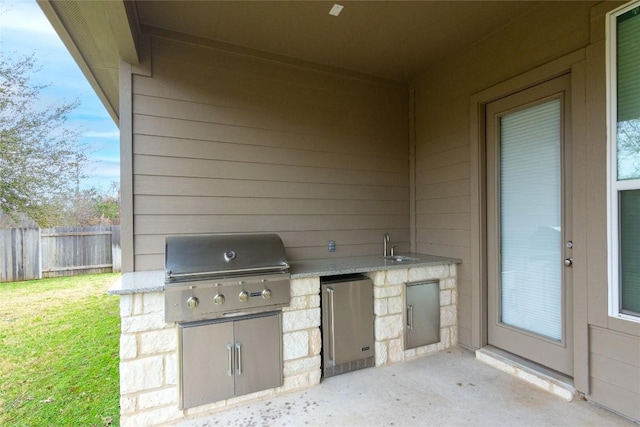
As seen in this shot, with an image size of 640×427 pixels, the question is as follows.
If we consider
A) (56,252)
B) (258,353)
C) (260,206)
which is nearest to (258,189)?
(260,206)

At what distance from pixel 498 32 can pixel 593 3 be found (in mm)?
748

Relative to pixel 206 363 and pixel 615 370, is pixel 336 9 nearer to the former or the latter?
pixel 206 363

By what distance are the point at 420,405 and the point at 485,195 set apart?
6.57ft

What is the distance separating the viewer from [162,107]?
104 inches

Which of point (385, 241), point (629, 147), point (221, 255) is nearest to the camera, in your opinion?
point (629, 147)

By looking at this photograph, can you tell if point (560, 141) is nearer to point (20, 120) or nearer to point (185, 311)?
point (185, 311)

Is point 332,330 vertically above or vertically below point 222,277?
below

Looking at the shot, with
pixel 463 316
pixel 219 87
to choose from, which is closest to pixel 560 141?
pixel 463 316

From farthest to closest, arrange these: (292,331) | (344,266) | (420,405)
Result: (344,266), (292,331), (420,405)

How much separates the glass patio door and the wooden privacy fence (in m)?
5.58

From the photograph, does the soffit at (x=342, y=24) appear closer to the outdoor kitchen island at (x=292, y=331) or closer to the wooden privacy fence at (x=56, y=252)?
the outdoor kitchen island at (x=292, y=331)

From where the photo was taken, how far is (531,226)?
8.53 feet

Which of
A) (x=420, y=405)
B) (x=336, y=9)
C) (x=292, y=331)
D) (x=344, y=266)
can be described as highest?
(x=336, y=9)

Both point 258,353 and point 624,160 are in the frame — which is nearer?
point 624,160
